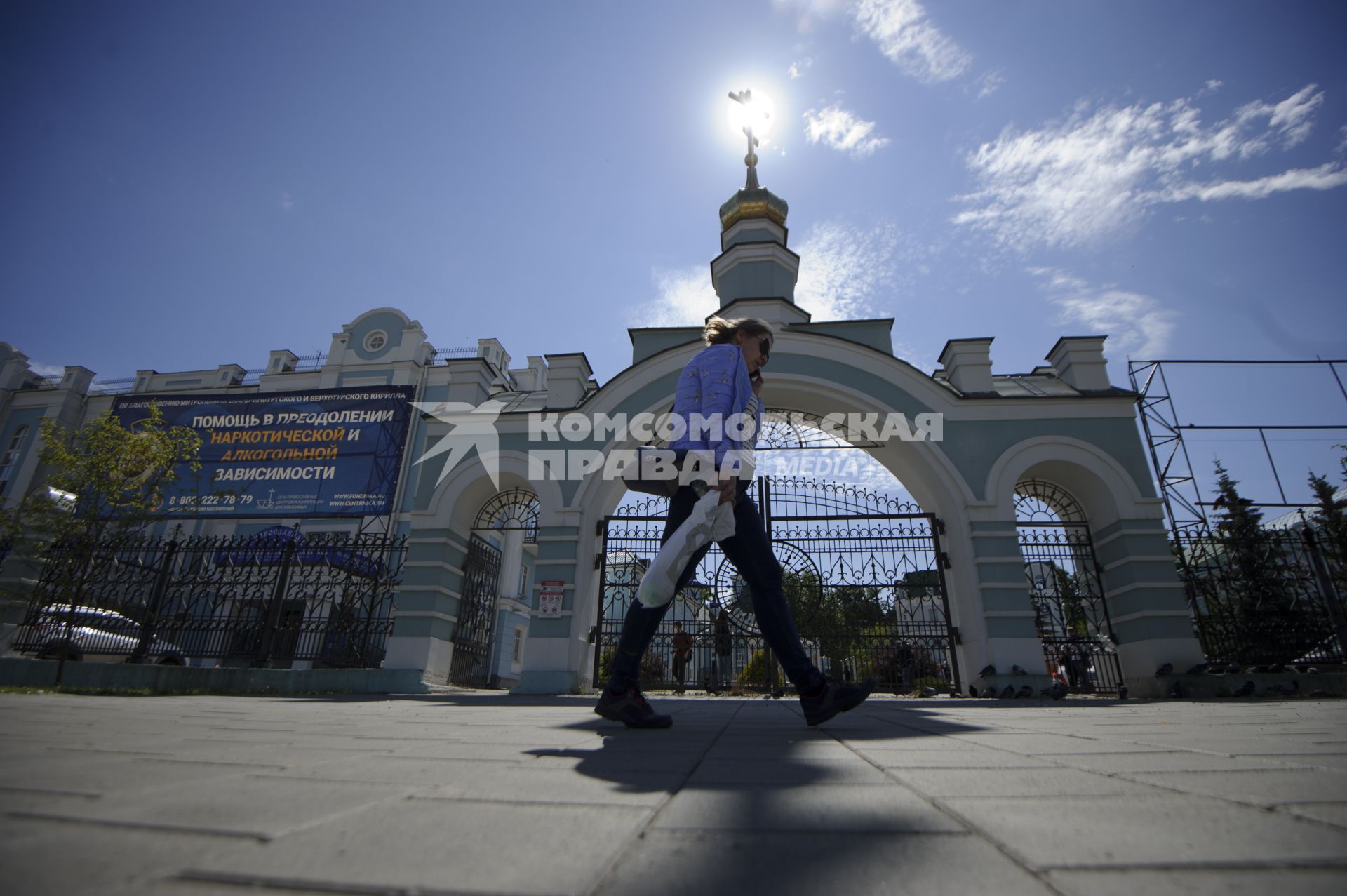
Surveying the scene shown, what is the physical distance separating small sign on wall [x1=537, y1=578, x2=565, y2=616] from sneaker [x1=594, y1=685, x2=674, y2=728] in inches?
262

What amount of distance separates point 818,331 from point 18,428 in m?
32.3

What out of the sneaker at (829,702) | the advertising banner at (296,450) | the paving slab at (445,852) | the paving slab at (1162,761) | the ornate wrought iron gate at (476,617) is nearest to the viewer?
the paving slab at (445,852)

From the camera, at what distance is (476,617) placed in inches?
446

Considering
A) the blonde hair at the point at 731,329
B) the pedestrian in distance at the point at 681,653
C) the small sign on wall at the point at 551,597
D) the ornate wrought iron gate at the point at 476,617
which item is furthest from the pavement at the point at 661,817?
the ornate wrought iron gate at the point at 476,617

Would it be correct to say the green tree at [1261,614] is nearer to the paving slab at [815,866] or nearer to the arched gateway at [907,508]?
the arched gateway at [907,508]

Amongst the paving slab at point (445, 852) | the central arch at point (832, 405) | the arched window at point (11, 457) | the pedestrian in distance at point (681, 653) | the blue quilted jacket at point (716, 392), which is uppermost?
the arched window at point (11, 457)

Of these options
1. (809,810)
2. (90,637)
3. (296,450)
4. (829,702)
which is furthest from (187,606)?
(809,810)

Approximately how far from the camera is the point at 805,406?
11.3 meters

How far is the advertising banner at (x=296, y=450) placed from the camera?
57.6 ft

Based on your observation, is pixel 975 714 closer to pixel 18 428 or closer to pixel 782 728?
pixel 782 728

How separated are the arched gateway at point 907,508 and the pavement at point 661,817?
7587mm

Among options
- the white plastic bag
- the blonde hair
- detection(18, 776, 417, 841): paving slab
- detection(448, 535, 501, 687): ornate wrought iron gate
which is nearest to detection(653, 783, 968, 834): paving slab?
detection(18, 776, 417, 841): paving slab

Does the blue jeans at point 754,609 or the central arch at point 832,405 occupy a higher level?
the central arch at point 832,405

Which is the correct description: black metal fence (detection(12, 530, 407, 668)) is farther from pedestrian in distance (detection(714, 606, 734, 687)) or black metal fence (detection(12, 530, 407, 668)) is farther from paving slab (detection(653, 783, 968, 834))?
paving slab (detection(653, 783, 968, 834))
